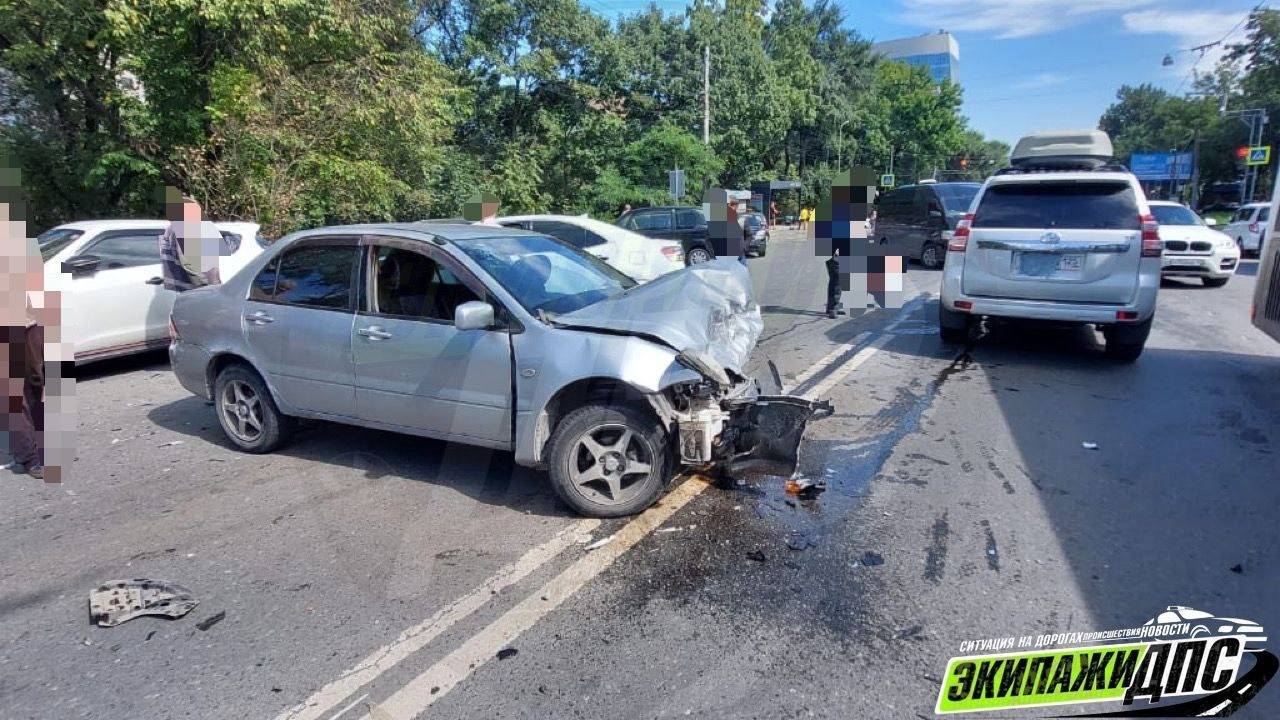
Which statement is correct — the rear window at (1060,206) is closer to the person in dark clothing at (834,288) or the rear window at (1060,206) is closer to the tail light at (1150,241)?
the tail light at (1150,241)

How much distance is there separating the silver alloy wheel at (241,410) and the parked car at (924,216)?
13.4m

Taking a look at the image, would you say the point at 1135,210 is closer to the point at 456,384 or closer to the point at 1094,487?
the point at 1094,487

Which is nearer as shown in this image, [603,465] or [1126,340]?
[603,465]

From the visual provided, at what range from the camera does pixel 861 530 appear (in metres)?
3.95

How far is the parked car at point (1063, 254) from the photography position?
6906 millimetres

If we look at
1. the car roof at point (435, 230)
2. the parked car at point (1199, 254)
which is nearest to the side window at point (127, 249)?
the car roof at point (435, 230)

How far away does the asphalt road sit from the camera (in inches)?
110

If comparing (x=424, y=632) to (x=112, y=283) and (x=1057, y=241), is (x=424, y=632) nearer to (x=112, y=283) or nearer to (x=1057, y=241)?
(x=1057, y=241)

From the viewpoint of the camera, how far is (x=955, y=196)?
53.5 ft

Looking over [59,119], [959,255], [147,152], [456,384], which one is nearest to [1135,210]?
[959,255]

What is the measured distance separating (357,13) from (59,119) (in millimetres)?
5731

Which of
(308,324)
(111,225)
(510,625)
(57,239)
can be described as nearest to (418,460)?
(308,324)

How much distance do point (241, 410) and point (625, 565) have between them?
11.4ft

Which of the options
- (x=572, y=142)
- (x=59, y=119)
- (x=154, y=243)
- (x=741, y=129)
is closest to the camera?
(x=154, y=243)
